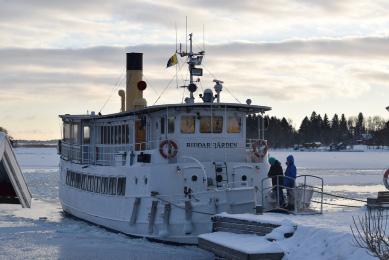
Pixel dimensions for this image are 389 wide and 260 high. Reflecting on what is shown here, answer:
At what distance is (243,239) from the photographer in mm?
17781

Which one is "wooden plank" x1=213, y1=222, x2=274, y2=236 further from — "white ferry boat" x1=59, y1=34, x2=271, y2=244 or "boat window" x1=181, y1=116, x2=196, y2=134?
"boat window" x1=181, y1=116, x2=196, y2=134

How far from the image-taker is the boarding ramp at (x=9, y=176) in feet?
76.2

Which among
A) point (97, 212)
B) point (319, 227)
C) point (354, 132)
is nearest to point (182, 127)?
point (97, 212)

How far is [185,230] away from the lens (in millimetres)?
22719

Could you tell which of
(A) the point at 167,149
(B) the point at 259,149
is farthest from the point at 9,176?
(B) the point at 259,149

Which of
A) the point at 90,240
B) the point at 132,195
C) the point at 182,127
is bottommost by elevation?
the point at 90,240

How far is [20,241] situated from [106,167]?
15.2ft

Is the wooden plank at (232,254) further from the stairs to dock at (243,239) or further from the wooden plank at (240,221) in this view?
the wooden plank at (240,221)

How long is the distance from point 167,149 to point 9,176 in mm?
5649

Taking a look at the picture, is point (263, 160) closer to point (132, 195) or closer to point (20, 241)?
point (132, 195)

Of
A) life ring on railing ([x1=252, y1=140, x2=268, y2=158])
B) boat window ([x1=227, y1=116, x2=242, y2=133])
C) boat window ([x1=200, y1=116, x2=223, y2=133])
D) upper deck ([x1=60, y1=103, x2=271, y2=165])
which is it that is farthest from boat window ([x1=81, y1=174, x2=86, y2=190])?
life ring on railing ([x1=252, y1=140, x2=268, y2=158])

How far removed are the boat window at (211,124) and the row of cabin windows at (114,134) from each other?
13.3ft

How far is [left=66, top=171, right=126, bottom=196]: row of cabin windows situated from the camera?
2650 centimetres

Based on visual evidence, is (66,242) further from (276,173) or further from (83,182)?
(276,173)
